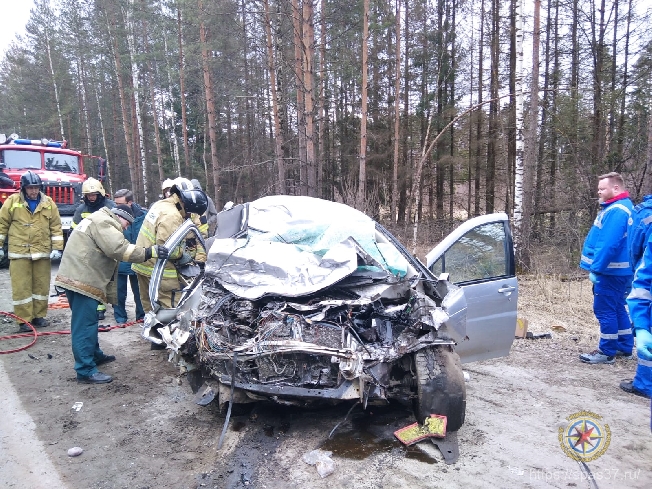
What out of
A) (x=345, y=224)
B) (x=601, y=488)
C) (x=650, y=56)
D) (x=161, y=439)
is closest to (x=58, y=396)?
(x=161, y=439)

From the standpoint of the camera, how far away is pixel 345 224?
13.4 feet

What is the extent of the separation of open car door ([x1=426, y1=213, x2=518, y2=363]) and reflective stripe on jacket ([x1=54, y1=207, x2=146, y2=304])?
116 inches

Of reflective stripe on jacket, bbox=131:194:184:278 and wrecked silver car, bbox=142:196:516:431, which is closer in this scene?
wrecked silver car, bbox=142:196:516:431

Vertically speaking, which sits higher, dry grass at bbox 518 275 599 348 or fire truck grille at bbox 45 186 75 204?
fire truck grille at bbox 45 186 75 204

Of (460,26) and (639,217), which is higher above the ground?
(460,26)

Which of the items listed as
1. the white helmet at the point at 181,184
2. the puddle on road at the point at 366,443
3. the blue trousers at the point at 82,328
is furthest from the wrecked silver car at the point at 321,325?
the white helmet at the point at 181,184

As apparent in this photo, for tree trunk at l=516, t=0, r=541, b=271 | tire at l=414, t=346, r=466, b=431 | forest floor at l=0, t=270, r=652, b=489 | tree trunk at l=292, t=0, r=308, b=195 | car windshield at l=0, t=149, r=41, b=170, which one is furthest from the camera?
tree trunk at l=292, t=0, r=308, b=195

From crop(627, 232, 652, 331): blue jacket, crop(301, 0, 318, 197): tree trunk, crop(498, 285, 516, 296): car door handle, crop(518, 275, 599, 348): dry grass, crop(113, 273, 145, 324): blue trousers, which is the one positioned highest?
crop(301, 0, 318, 197): tree trunk

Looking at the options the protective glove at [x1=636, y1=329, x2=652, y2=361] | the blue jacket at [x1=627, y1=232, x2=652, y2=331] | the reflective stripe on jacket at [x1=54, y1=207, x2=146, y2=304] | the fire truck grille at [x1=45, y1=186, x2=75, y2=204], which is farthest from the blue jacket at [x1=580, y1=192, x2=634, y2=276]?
the fire truck grille at [x1=45, y1=186, x2=75, y2=204]

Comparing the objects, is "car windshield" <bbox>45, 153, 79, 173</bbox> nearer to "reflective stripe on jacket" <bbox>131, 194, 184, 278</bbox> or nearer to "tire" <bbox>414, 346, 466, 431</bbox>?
"reflective stripe on jacket" <bbox>131, 194, 184, 278</bbox>

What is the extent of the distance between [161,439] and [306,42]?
10.2 metres

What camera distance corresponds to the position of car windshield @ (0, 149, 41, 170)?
35.2ft

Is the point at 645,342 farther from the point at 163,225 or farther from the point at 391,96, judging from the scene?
the point at 391,96

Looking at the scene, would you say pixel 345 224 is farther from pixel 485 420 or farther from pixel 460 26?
pixel 460 26
